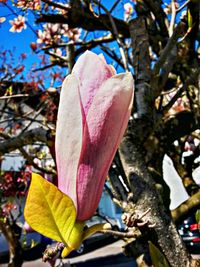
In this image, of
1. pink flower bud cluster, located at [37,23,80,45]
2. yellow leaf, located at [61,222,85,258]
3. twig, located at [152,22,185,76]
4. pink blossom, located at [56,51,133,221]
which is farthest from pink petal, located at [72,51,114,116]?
pink flower bud cluster, located at [37,23,80,45]

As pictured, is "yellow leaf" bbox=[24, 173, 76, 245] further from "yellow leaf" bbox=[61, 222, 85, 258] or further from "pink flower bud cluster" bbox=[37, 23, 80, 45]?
"pink flower bud cluster" bbox=[37, 23, 80, 45]

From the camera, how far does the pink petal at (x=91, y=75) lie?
327 millimetres

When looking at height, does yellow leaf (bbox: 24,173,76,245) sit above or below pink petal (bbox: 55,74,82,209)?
below

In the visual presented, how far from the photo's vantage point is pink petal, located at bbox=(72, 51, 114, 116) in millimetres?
327

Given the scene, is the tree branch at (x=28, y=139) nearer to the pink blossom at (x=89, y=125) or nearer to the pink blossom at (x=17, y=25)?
the pink blossom at (x=89, y=125)

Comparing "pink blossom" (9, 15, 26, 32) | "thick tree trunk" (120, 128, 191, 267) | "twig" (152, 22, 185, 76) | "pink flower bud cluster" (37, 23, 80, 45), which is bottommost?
"thick tree trunk" (120, 128, 191, 267)

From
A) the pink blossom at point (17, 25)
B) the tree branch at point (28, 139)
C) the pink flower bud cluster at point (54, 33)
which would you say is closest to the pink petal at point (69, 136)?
the tree branch at point (28, 139)

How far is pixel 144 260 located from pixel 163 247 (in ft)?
0.83

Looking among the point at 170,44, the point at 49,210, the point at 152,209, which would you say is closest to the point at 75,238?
the point at 49,210

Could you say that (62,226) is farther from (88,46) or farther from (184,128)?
(88,46)

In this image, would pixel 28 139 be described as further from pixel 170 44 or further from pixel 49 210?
pixel 49 210

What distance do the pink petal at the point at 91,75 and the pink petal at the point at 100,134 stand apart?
1cm

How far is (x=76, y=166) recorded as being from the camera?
0.33 m

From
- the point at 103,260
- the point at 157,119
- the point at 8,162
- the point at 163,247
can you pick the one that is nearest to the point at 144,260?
the point at 163,247
